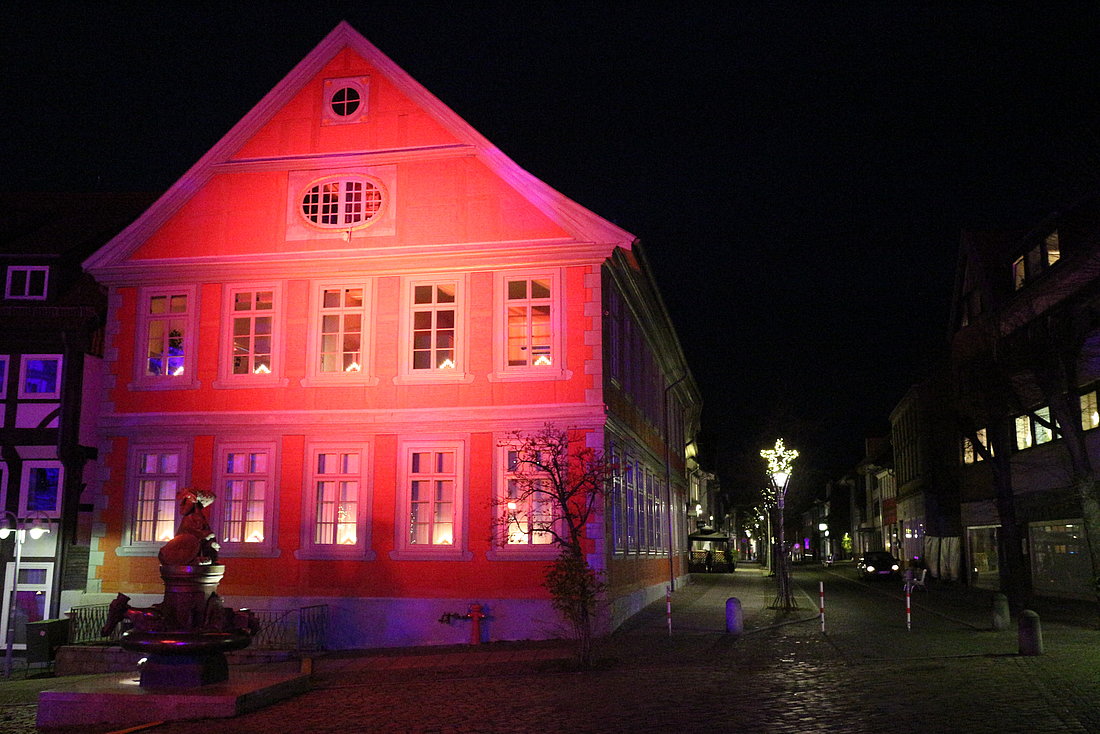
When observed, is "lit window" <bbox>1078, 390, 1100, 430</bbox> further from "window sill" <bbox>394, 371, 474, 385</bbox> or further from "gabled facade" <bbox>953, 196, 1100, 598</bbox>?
"window sill" <bbox>394, 371, 474, 385</bbox>

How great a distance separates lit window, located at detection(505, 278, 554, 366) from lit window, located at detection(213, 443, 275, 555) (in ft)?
19.8

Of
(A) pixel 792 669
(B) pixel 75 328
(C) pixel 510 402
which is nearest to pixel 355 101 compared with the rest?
(C) pixel 510 402

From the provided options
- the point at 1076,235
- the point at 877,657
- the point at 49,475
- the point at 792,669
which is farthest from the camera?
the point at 1076,235

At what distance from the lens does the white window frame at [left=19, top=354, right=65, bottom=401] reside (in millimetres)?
28031

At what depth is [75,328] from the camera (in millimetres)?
28141

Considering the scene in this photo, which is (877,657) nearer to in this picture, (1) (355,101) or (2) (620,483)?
(2) (620,483)

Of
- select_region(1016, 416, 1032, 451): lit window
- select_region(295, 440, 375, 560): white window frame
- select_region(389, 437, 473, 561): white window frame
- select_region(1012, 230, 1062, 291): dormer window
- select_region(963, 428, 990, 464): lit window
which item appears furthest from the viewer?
select_region(963, 428, 990, 464): lit window

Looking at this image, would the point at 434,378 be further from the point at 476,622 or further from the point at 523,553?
the point at 476,622

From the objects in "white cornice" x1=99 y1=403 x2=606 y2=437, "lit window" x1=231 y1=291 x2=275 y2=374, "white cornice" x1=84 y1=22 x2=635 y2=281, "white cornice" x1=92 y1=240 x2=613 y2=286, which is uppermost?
"white cornice" x1=84 y1=22 x2=635 y2=281

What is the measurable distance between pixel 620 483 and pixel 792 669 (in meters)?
8.87

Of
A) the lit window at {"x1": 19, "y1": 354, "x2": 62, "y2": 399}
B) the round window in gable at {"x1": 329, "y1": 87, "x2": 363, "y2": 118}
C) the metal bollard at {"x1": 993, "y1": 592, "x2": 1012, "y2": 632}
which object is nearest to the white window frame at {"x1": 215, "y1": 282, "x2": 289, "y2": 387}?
the round window in gable at {"x1": 329, "y1": 87, "x2": 363, "y2": 118}

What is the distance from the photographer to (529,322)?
23.1m

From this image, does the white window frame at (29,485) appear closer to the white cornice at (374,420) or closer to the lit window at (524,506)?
the white cornice at (374,420)

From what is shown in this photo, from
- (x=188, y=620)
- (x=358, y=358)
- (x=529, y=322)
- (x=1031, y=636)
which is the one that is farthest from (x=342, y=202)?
(x=1031, y=636)
